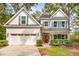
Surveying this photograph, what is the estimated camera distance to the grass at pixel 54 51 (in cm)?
1433

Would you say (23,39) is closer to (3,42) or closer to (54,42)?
(3,42)

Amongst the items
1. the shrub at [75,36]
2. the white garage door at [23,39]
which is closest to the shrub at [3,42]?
the white garage door at [23,39]

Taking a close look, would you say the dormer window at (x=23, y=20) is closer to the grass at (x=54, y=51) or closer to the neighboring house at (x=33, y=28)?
the neighboring house at (x=33, y=28)

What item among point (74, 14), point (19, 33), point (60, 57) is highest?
point (74, 14)

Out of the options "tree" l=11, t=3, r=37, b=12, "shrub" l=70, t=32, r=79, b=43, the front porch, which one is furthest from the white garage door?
"shrub" l=70, t=32, r=79, b=43

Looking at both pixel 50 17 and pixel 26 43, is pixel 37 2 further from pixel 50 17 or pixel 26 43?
pixel 26 43

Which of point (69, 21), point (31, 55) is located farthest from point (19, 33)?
point (69, 21)

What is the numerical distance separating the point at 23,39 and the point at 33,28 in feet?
2.46

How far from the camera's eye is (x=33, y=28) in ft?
51.0

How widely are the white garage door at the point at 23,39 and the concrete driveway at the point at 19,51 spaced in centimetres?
36

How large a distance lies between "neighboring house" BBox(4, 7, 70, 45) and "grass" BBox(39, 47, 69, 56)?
0.57 meters

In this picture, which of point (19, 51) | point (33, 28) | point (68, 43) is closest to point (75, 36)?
point (68, 43)

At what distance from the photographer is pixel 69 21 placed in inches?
601

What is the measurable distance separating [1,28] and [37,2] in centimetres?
216
